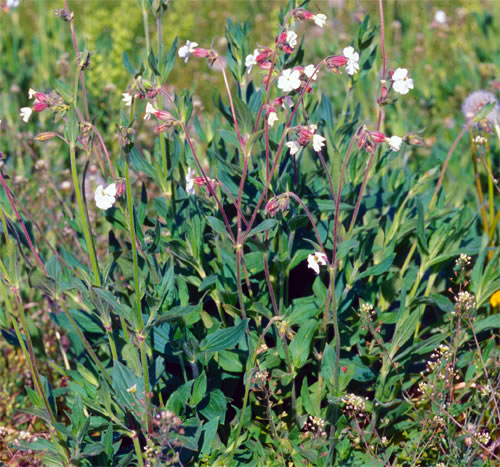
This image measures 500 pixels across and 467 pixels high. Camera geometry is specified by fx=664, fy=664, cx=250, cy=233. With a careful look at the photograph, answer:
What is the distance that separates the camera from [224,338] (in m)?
1.93

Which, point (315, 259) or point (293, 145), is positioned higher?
point (293, 145)

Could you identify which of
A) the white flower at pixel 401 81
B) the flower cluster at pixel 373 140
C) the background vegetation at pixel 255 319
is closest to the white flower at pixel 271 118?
the background vegetation at pixel 255 319

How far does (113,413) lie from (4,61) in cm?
380

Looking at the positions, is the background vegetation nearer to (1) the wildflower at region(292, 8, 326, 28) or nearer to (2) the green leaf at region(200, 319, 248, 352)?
(2) the green leaf at region(200, 319, 248, 352)

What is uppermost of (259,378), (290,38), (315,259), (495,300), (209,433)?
(290,38)

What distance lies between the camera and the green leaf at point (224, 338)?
1910 mm

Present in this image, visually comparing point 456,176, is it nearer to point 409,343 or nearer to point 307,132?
point 409,343

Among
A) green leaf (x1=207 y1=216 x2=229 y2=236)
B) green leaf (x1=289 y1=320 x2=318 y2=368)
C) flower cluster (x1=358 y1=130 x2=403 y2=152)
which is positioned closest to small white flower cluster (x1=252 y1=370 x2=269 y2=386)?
green leaf (x1=289 y1=320 x2=318 y2=368)

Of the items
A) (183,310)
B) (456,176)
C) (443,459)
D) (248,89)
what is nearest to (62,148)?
(248,89)

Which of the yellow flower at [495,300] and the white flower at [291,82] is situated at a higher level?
the white flower at [291,82]

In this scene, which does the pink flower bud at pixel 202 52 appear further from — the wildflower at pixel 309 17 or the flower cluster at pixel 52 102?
the flower cluster at pixel 52 102

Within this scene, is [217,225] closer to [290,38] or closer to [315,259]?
[315,259]

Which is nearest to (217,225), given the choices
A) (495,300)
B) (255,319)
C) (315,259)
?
(315,259)

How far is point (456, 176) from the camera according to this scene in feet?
11.3
